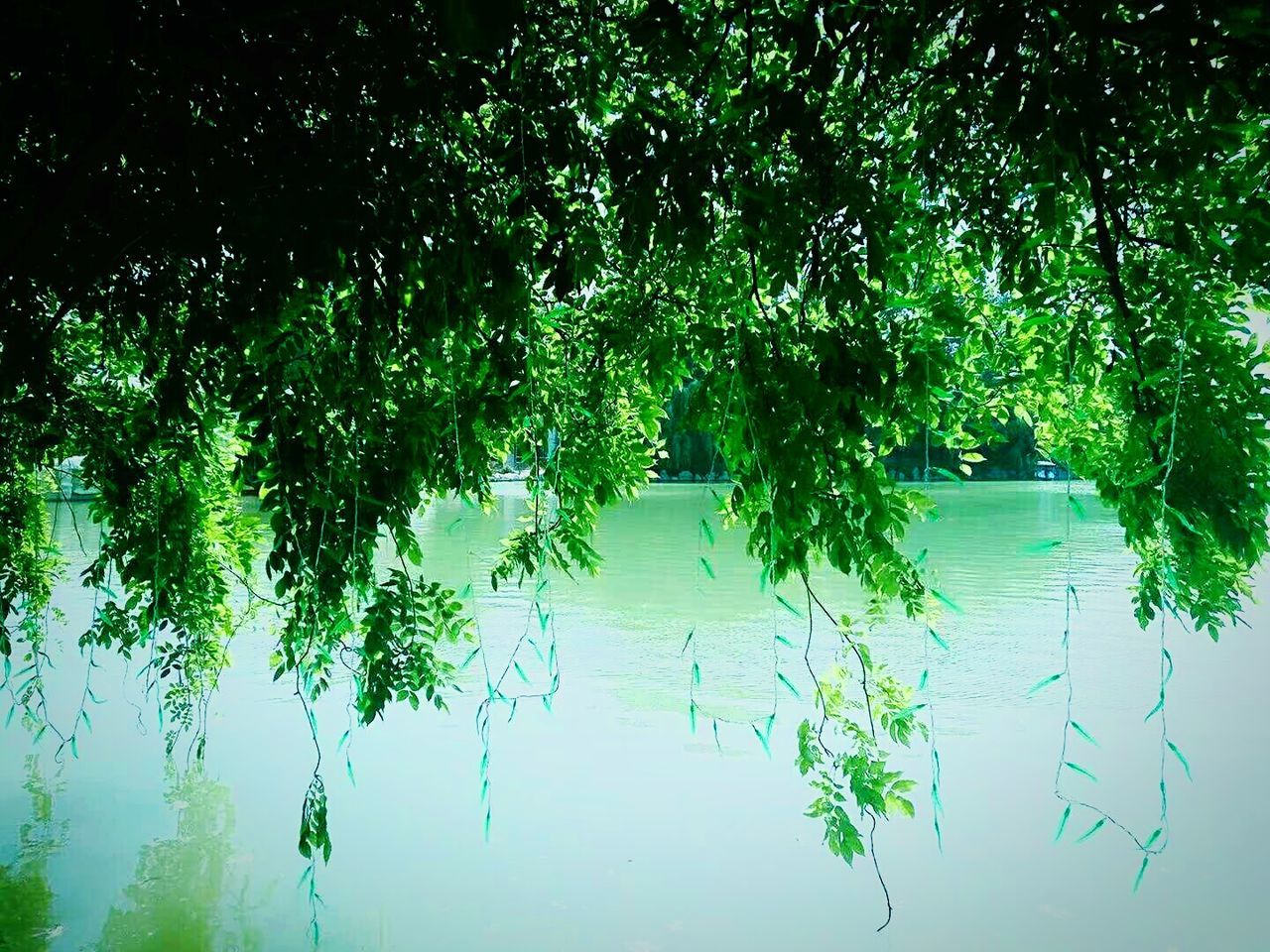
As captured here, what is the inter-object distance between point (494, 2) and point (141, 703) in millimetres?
5392

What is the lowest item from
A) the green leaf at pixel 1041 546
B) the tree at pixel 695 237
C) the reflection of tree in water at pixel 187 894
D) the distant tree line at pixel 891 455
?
the reflection of tree in water at pixel 187 894

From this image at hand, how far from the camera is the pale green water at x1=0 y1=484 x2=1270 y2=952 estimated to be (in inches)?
119

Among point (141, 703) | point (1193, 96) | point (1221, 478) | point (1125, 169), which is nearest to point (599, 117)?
point (1125, 169)

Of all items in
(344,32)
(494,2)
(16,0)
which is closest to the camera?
(494,2)

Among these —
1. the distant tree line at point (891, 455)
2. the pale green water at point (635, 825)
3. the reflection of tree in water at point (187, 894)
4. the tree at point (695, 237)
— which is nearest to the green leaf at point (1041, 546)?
the tree at point (695, 237)

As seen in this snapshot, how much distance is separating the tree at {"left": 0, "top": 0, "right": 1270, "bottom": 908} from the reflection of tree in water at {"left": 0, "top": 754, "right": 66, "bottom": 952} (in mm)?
1905

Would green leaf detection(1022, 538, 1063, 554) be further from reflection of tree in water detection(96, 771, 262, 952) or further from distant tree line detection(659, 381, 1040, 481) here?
reflection of tree in water detection(96, 771, 262, 952)

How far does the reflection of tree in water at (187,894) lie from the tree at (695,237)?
1.65 m

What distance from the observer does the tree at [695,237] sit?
3.92ft

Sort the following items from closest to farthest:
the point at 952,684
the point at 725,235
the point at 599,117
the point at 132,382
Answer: the point at 725,235 < the point at 599,117 < the point at 132,382 < the point at 952,684

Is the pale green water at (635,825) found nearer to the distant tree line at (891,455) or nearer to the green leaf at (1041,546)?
the distant tree line at (891,455)

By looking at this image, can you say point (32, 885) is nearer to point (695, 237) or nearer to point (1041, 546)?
point (695, 237)

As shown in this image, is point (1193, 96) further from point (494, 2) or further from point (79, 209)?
point (79, 209)

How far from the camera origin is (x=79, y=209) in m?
1.54
